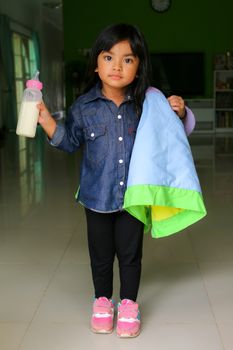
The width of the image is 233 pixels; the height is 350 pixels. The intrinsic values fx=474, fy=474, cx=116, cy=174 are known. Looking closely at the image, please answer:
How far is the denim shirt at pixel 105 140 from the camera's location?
1.24 m

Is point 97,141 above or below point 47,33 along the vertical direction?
below

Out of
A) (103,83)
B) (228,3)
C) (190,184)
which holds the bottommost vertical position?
(190,184)

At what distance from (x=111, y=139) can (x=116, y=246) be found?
30 cm

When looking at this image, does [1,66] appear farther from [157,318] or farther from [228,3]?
[157,318]

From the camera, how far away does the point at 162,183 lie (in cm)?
119

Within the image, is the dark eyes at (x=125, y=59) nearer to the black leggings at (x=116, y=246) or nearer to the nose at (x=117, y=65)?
the nose at (x=117, y=65)

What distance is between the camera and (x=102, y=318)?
129cm

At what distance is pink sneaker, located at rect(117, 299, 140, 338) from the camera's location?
4.09 ft

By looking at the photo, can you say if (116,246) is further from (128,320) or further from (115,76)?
(115,76)

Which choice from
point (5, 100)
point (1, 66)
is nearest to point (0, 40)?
point (1, 66)

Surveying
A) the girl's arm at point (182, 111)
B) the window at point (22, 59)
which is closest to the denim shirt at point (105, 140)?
the girl's arm at point (182, 111)

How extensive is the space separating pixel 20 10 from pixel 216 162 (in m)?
5.49

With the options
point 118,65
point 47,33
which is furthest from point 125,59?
point 47,33

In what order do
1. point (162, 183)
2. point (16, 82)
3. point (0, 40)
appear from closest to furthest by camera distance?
1. point (162, 183)
2. point (0, 40)
3. point (16, 82)
